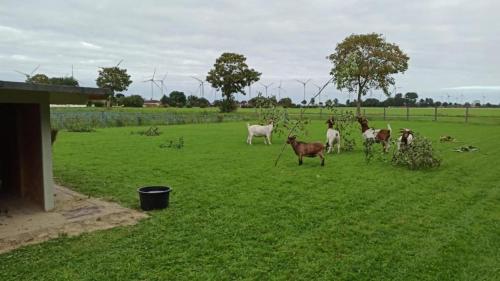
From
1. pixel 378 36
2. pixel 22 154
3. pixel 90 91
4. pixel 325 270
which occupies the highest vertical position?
pixel 378 36

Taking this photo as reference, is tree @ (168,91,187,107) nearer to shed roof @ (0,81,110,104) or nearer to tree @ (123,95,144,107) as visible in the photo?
tree @ (123,95,144,107)

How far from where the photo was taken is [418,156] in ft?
33.2

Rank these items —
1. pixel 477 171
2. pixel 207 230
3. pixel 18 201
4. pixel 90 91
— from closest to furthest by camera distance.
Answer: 1. pixel 207 230
2. pixel 90 91
3. pixel 18 201
4. pixel 477 171

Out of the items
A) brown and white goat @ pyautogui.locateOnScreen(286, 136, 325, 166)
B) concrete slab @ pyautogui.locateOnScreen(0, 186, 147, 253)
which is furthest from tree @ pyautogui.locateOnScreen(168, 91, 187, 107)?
concrete slab @ pyautogui.locateOnScreen(0, 186, 147, 253)

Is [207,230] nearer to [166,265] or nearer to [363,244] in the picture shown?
[166,265]

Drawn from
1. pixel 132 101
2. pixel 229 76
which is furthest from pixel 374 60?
pixel 132 101

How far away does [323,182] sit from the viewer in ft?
27.9

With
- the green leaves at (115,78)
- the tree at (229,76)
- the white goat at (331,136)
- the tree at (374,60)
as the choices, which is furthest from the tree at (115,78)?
the white goat at (331,136)

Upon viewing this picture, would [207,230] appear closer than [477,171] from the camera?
Yes

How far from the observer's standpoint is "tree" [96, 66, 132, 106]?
7112 cm

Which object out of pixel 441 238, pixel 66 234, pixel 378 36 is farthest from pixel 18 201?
pixel 378 36

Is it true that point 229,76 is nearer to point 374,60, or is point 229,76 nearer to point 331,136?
point 374,60

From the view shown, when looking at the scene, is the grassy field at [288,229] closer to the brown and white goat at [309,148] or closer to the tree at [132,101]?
the brown and white goat at [309,148]

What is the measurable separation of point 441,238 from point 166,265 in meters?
3.34
